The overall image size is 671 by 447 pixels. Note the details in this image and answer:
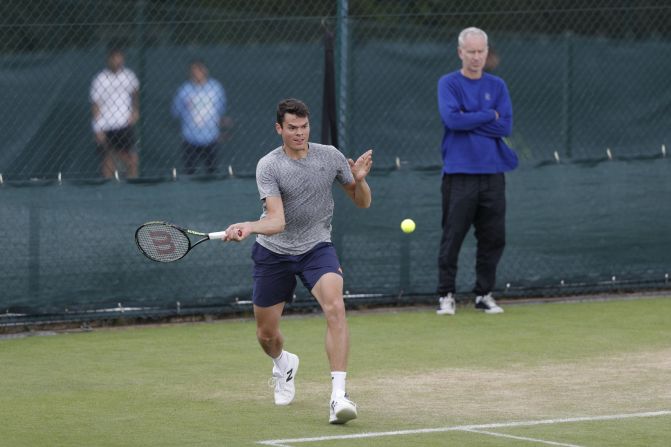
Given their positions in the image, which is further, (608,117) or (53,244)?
(608,117)

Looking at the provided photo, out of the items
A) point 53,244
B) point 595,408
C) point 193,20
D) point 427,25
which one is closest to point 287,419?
point 595,408

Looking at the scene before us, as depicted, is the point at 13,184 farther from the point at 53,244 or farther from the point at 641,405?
the point at 641,405

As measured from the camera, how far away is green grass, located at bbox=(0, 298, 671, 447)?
766cm

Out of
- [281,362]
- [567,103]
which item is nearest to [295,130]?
[281,362]

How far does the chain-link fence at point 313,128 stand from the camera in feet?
37.6

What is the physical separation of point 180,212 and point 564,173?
3.43 metres

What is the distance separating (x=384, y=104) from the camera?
41.2 feet

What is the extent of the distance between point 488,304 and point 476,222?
699 mm

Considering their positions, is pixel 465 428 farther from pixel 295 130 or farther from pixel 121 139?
pixel 121 139

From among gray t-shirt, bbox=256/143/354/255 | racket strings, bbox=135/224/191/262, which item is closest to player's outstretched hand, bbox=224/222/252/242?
gray t-shirt, bbox=256/143/354/255

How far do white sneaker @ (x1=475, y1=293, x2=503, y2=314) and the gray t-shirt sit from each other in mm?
4175

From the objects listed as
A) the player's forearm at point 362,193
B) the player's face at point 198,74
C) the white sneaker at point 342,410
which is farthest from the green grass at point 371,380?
the player's face at point 198,74

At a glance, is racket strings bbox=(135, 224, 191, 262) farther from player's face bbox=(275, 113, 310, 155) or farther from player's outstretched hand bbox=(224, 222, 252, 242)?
player's face bbox=(275, 113, 310, 155)

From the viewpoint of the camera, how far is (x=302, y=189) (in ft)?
27.2
